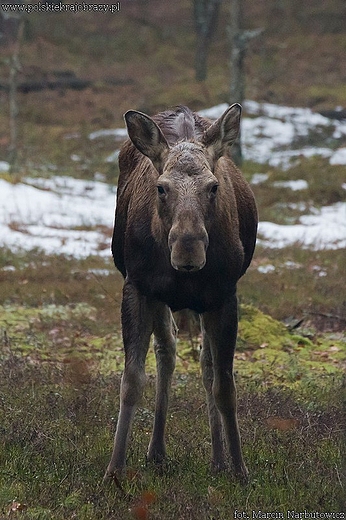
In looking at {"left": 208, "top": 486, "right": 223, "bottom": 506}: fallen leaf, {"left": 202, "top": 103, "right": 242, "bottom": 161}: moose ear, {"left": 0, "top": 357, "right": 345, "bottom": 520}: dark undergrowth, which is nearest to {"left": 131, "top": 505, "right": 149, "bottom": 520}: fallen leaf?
{"left": 0, "top": 357, "right": 345, "bottom": 520}: dark undergrowth

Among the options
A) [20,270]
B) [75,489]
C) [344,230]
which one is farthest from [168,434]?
[344,230]

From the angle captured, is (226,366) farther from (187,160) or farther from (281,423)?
(187,160)

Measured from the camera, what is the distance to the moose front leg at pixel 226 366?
571 cm

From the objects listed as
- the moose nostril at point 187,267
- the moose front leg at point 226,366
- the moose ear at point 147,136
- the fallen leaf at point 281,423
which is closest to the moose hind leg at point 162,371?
the moose front leg at point 226,366

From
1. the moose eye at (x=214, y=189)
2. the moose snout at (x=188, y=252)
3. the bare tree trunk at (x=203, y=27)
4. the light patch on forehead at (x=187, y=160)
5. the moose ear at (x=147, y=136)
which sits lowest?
the moose snout at (x=188, y=252)

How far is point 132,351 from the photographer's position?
5.81m

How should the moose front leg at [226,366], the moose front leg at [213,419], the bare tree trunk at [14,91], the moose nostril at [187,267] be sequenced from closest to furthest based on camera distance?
the moose nostril at [187,267] → the moose front leg at [226,366] → the moose front leg at [213,419] → the bare tree trunk at [14,91]

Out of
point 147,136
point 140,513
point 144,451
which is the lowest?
point 144,451

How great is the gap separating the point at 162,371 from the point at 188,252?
6.36 feet

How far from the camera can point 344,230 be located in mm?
18297

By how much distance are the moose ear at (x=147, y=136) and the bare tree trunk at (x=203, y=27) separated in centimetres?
3640

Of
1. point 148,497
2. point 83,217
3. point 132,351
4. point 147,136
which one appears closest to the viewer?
point 148,497

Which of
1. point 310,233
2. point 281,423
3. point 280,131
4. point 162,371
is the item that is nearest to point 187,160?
point 162,371

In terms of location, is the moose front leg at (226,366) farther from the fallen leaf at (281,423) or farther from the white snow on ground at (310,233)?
the white snow on ground at (310,233)
